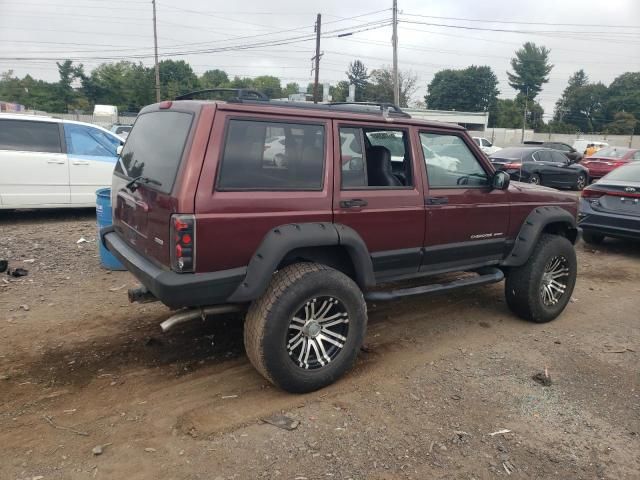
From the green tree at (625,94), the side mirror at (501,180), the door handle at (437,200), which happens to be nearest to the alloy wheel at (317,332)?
the door handle at (437,200)

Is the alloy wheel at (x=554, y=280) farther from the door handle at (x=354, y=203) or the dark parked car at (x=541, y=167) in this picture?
the dark parked car at (x=541, y=167)

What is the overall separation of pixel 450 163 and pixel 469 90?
9078 cm

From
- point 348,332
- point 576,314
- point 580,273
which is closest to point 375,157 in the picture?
point 348,332

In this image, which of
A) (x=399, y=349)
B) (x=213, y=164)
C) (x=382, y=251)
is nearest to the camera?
(x=213, y=164)

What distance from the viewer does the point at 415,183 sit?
3.90 m

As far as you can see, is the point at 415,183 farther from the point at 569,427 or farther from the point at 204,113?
the point at 569,427

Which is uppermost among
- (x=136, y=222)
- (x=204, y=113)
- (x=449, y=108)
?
(x=449, y=108)

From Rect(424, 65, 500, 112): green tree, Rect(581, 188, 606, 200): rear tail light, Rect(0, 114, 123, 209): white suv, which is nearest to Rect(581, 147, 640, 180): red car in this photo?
Rect(581, 188, 606, 200): rear tail light

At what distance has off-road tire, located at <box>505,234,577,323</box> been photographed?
180 inches

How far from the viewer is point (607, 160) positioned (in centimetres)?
1692

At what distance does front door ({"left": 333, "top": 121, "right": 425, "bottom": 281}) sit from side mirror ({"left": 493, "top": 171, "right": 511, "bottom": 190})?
2.76ft

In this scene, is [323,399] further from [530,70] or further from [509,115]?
[530,70]

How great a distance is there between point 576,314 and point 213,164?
4193mm

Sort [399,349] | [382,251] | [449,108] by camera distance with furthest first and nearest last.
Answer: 1. [449,108]
2. [399,349]
3. [382,251]
